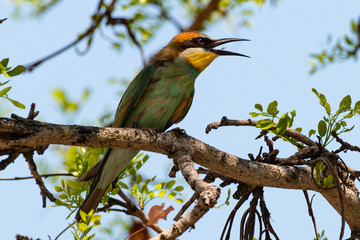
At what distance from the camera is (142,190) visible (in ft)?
8.48

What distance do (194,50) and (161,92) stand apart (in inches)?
22.3

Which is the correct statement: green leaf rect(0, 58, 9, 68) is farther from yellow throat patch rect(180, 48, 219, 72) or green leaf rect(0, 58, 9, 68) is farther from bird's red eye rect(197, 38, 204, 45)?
bird's red eye rect(197, 38, 204, 45)

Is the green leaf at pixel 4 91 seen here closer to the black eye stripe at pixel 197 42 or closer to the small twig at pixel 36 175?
the small twig at pixel 36 175

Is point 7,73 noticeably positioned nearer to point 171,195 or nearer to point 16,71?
point 16,71

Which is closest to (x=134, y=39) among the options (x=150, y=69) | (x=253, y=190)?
(x=150, y=69)

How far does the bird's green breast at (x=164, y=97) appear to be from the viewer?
3.36m

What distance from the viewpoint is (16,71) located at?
1.93m

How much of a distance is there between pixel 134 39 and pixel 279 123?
206 centimetres

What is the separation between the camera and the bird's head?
364cm

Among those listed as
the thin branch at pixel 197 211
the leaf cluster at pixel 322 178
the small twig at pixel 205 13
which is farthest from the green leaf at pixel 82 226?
the small twig at pixel 205 13

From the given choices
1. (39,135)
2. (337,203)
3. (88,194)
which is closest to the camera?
(39,135)

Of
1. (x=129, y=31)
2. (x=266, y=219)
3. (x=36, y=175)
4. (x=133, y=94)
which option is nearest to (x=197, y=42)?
(x=129, y=31)

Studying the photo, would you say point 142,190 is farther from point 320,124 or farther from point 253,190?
point 320,124

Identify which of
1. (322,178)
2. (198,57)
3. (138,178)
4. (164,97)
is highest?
(198,57)
